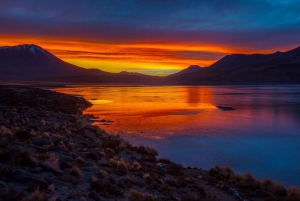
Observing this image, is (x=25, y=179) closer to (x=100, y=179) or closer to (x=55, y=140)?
(x=100, y=179)

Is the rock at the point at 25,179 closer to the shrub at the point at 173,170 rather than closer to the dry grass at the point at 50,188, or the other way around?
the dry grass at the point at 50,188

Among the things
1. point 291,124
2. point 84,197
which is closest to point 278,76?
point 291,124

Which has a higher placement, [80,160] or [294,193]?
[80,160]

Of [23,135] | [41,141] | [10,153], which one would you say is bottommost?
[41,141]

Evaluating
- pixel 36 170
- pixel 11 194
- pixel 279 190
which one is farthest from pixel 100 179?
pixel 279 190

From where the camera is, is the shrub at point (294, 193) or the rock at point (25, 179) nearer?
the rock at point (25, 179)

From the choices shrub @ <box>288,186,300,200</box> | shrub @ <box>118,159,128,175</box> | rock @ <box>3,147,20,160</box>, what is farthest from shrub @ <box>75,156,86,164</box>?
shrub @ <box>288,186,300,200</box>

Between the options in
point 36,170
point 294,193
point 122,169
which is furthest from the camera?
point 122,169

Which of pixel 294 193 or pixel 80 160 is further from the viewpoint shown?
pixel 80 160

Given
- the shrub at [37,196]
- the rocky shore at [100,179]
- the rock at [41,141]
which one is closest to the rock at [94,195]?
the rocky shore at [100,179]

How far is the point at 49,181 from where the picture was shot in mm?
6523

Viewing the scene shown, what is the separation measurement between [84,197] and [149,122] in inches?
698

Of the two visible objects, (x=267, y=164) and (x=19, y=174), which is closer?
(x=19, y=174)

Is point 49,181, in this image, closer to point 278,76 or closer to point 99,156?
point 99,156
